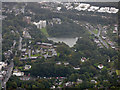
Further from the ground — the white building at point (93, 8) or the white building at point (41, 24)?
the white building at point (93, 8)

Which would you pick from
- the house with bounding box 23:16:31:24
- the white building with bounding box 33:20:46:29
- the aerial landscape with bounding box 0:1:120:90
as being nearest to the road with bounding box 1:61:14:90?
the aerial landscape with bounding box 0:1:120:90

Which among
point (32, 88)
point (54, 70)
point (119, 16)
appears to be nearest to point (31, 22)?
point (119, 16)

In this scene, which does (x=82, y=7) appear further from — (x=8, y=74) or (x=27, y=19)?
(x=8, y=74)

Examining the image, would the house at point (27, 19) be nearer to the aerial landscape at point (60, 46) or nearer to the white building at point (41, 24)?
the aerial landscape at point (60, 46)

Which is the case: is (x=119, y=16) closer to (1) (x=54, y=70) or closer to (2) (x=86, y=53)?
(2) (x=86, y=53)

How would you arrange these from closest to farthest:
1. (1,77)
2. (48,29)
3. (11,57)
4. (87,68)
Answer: (1,77) → (87,68) → (11,57) → (48,29)

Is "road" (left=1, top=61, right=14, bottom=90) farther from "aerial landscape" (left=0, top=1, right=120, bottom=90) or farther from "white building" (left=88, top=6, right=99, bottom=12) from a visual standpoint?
"white building" (left=88, top=6, right=99, bottom=12)


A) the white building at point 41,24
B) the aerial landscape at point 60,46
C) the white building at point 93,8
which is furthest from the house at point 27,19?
the white building at point 93,8

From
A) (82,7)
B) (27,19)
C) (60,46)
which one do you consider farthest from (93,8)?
(60,46)
